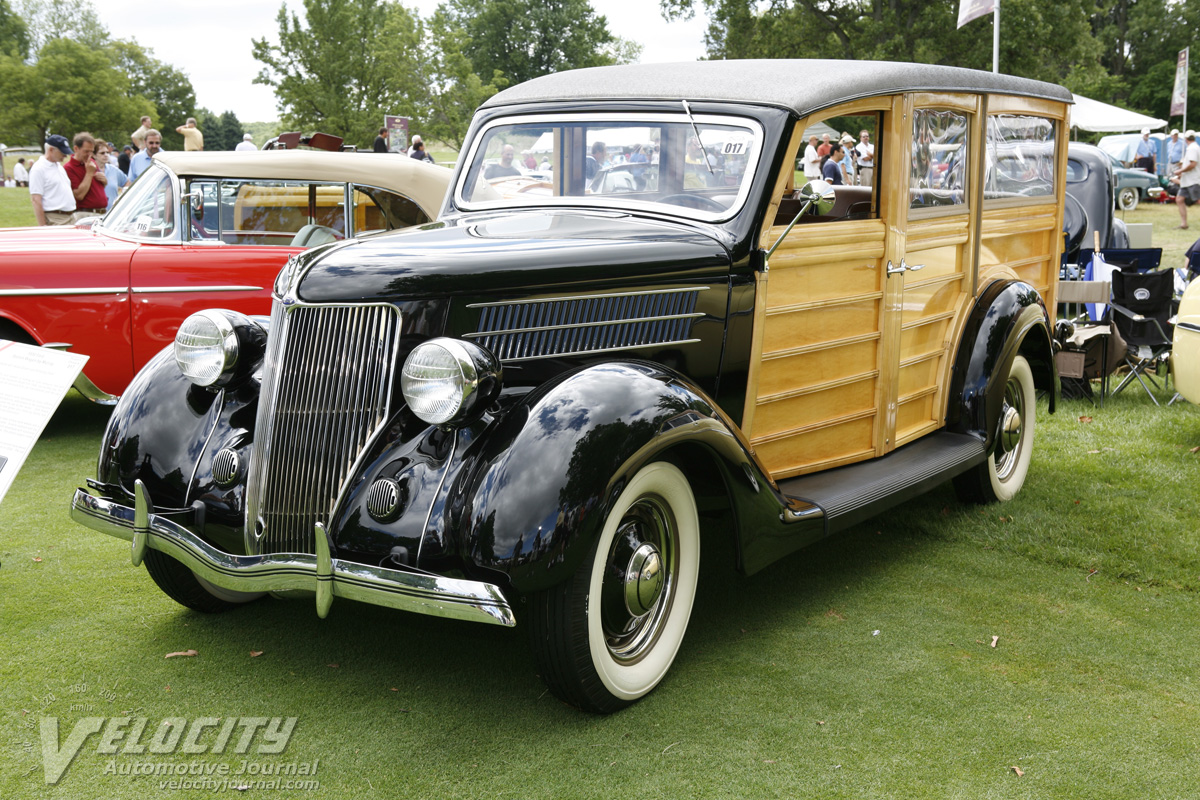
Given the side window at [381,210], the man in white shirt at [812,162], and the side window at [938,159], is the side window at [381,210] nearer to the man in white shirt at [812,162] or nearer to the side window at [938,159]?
the side window at [938,159]

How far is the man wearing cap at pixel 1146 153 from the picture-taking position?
27500 mm

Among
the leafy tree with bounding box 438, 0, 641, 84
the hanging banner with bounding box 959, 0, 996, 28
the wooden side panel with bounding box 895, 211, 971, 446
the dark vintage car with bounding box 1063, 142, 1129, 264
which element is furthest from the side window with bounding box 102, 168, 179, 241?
the leafy tree with bounding box 438, 0, 641, 84

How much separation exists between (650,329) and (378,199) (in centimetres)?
418

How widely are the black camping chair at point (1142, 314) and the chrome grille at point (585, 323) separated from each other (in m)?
5.45

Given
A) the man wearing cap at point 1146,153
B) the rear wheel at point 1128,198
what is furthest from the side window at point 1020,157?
the man wearing cap at point 1146,153

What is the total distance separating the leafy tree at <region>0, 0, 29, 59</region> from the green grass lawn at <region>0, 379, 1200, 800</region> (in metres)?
70.8

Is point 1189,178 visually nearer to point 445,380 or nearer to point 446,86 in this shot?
point 445,380

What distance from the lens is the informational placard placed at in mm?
3279

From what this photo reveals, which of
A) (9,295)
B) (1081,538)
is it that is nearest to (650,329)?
(1081,538)

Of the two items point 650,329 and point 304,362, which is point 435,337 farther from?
point 650,329

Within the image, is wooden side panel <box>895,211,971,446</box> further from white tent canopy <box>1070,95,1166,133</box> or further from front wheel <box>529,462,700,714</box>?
white tent canopy <box>1070,95,1166,133</box>

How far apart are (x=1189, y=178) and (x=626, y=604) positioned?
67.7 feet

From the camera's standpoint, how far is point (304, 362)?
289 centimetres

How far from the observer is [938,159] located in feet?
Result: 14.1
